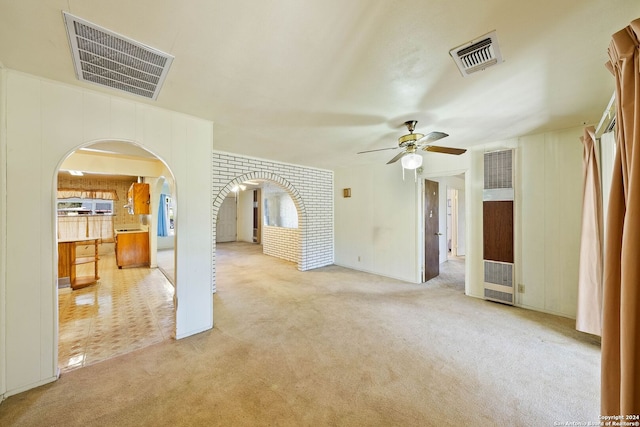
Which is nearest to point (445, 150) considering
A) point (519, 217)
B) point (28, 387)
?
point (519, 217)

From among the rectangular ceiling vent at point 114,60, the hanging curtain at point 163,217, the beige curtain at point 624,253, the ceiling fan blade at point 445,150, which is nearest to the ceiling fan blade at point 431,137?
the ceiling fan blade at point 445,150

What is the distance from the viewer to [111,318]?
9.86ft

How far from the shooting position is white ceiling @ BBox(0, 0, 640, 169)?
1.21 m

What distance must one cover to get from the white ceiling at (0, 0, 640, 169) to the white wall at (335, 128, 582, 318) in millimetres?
620

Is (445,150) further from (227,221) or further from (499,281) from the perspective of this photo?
(227,221)

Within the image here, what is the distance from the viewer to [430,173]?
425 cm

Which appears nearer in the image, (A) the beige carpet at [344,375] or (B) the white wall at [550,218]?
(A) the beige carpet at [344,375]

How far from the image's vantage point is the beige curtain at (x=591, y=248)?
2307 mm

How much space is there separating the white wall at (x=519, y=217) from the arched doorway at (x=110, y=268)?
152 inches

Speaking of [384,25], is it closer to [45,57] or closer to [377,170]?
[45,57]

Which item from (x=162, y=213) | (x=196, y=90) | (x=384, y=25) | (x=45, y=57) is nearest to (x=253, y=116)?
(x=196, y=90)

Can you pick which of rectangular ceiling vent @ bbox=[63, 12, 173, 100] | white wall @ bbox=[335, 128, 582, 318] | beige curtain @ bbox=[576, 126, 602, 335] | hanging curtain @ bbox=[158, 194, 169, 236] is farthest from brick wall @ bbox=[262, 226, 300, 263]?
beige curtain @ bbox=[576, 126, 602, 335]

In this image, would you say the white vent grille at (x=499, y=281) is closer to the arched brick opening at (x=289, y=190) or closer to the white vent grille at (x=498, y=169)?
the white vent grille at (x=498, y=169)

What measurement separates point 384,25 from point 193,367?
2.97m
